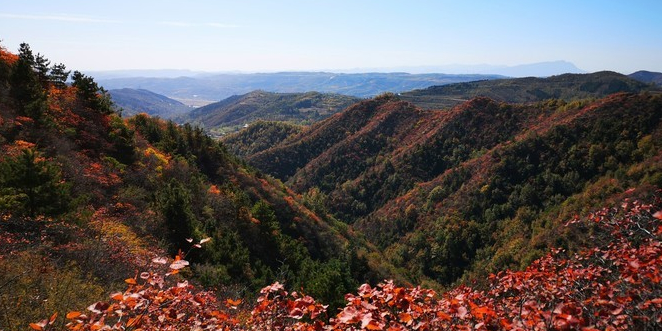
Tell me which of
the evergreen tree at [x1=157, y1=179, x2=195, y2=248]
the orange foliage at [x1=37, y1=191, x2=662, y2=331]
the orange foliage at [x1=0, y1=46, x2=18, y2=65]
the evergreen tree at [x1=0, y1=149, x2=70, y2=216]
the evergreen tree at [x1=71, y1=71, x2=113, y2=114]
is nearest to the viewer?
the orange foliage at [x1=37, y1=191, x2=662, y2=331]

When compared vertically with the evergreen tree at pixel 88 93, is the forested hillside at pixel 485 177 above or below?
below

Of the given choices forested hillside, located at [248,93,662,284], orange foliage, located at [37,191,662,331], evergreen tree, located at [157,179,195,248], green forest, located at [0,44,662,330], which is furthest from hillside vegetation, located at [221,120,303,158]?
orange foliage, located at [37,191,662,331]

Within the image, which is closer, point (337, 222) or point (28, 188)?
point (28, 188)

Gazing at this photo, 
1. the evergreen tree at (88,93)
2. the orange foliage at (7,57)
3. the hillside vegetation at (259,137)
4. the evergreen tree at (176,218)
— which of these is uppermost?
the orange foliage at (7,57)

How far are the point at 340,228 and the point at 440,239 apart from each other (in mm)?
20597

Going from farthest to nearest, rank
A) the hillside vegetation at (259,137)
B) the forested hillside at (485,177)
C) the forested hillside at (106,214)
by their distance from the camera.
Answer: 1. the hillside vegetation at (259,137)
2. the forested hillside at (485,177)
3. the forested hillside at (106,214)

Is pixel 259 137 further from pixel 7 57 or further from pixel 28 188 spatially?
pixel 28 188

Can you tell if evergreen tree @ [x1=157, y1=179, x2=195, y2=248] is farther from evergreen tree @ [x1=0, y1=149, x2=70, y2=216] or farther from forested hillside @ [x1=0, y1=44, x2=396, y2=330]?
evergreen tree @ [x1=0, y1=149, x2=70, y2=216]

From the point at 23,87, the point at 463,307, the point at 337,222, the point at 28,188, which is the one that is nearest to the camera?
the point at 463,307

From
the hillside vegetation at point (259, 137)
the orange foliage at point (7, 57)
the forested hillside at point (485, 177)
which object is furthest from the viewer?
the hillside vegetation at point (259, 137)

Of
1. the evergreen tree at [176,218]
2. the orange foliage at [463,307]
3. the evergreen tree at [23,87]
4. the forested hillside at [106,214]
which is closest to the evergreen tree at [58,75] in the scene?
the forested hillside at [106,214]

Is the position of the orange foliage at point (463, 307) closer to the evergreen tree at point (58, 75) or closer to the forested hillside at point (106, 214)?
the forested hillside at point (106, 214)

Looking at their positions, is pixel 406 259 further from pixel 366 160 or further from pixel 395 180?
pixel 366 160

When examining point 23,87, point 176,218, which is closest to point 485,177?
point 176,218
